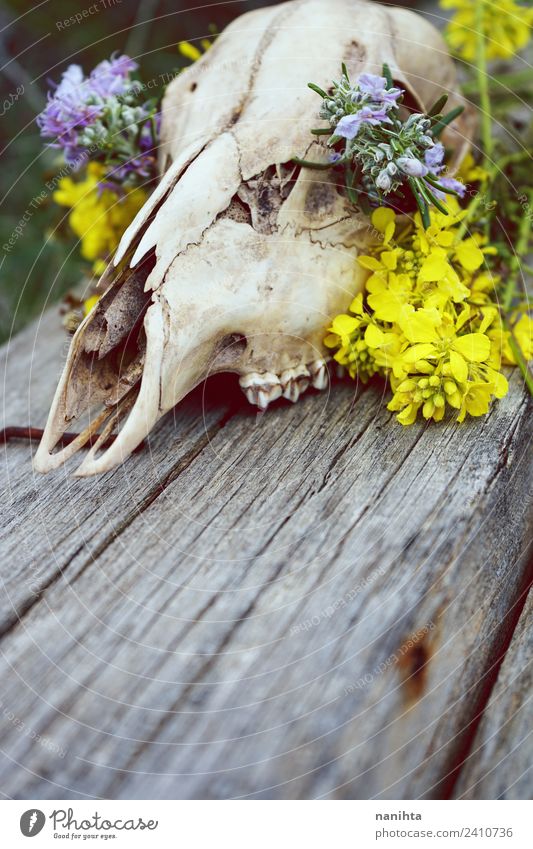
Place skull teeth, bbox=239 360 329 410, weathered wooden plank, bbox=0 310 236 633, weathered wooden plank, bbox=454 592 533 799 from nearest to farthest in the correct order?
weathered wooden plank, bbox=454 592 533 799 → weathered wooden plank, bbox=0 310 236 633 → skull teeth, bbox=239 360 329 410

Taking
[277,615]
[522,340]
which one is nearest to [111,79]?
[522,340]

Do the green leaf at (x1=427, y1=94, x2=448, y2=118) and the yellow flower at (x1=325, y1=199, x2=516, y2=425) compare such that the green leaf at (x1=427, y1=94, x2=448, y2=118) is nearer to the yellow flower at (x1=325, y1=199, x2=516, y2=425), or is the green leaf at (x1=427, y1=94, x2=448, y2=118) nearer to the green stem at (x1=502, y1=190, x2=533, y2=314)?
the yellow flower at (x1=325, y1=199, x2=516, y2=425)

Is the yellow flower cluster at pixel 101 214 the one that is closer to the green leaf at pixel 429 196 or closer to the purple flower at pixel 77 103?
the purple flower at pixel 77 103

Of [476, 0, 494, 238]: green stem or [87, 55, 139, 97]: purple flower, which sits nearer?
[87, 55, 139, 97]: purple flower

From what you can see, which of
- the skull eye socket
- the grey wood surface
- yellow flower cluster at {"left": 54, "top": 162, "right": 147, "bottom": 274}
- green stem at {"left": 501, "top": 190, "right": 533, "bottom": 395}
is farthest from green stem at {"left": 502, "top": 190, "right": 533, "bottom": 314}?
yellow flower cluster at {"left": 54, "top": 162, "right": 147, "bottom": 274}

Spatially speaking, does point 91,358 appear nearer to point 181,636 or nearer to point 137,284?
point 137,284

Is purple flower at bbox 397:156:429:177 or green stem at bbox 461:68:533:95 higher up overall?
purple flower at bbox 397:156:429:177

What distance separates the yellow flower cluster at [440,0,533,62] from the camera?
8.43 feet

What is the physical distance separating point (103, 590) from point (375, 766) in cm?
60

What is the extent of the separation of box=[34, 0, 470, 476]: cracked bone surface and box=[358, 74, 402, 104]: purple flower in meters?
0.16

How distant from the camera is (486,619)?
4.59 feet

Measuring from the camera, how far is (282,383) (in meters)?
1.81

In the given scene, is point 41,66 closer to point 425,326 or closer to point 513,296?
point 513,296
